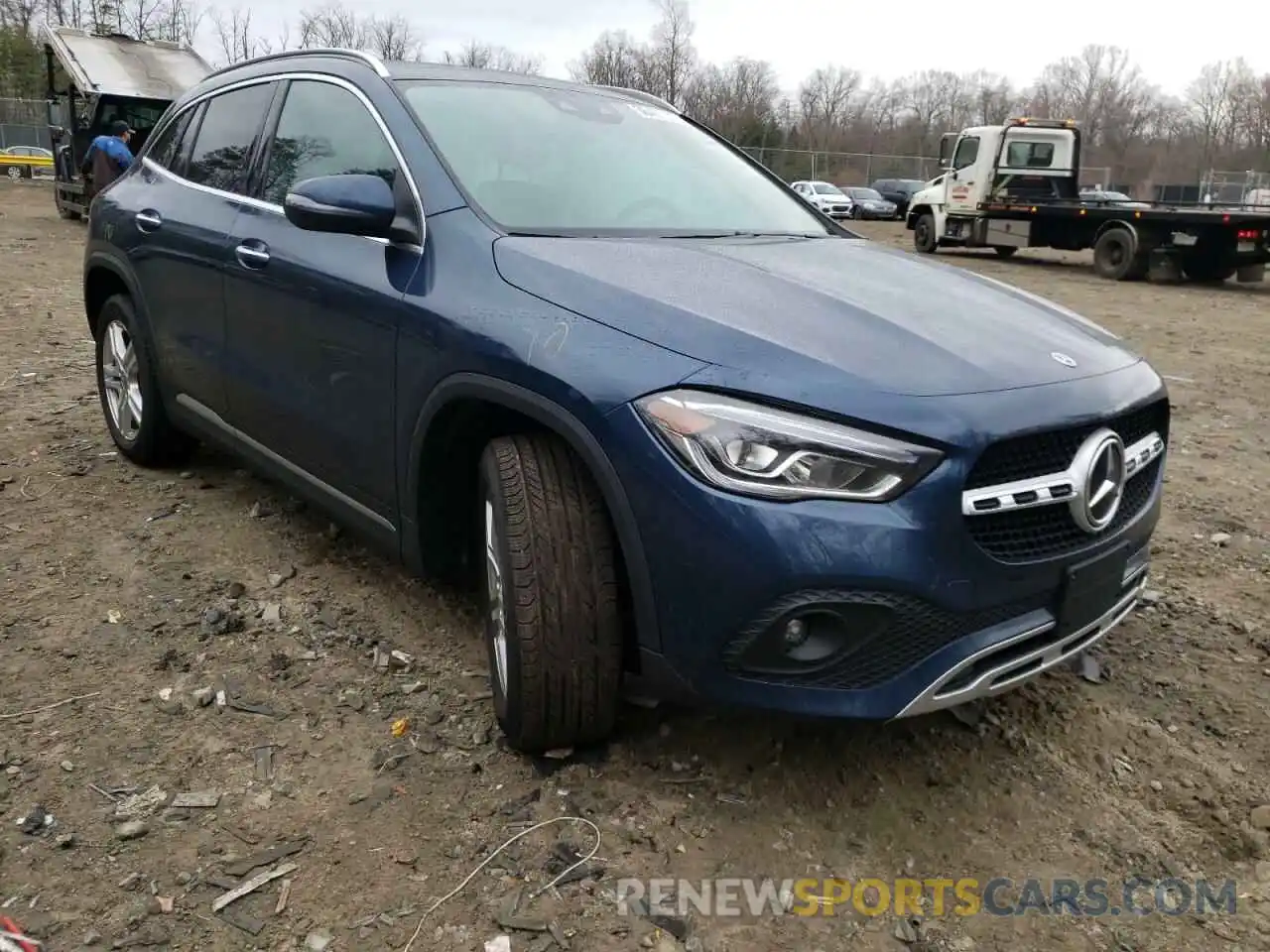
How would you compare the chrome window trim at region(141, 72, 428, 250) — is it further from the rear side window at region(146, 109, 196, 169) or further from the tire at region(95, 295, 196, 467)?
the tire at region(95, 295, 196, 467)

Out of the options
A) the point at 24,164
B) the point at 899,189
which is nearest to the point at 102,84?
the point at 24,164

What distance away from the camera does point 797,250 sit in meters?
2.89

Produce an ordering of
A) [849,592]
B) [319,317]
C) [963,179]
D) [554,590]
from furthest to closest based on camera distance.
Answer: [963,179]
[319,317]
[554,590]
[849,592]

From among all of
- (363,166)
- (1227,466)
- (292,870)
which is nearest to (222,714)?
(292,870)

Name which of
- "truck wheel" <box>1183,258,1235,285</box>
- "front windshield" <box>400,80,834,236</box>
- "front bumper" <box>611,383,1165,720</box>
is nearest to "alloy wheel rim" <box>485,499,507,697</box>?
"front bumper" <box>611,383,1165,720</box>

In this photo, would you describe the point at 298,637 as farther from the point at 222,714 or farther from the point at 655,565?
the point at 655,565

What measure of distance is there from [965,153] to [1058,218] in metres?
2.58

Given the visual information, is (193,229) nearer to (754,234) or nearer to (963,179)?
(754,234)

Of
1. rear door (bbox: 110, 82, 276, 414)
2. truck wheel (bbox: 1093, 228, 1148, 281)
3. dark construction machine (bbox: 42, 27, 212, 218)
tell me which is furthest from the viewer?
dark construction machine (bbox: 42, 27, 212, 218)

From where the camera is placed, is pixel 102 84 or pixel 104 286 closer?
pixel 104 286

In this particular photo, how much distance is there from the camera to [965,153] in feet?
61.6

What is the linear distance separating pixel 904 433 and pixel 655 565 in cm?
55

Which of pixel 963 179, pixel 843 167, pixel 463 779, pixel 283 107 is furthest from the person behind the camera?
pixel 843 167

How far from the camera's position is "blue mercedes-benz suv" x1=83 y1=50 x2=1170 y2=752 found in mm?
1950
